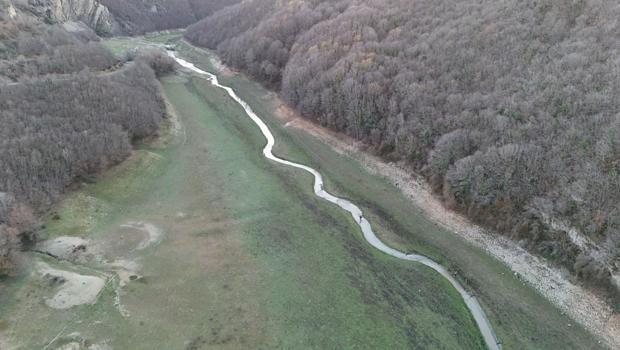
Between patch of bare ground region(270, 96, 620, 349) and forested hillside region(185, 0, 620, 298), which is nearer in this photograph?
patch of bare ground region(270, 96, 620, 349)

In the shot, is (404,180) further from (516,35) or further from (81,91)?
(81,91)

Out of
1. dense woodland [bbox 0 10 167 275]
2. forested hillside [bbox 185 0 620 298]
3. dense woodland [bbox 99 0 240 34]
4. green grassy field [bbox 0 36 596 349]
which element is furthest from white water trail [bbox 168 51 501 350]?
dense woodland [bbox 99 0 240 34]

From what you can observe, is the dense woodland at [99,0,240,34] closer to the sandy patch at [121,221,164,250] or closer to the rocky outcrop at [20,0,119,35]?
the rocky outcrop at [20,0,119,35]

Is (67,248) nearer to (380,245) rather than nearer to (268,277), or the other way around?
(268,277)

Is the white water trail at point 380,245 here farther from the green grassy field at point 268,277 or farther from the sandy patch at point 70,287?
the sandy patch at point 70,287

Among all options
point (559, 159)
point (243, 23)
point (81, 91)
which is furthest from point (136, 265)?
point (243, 23)

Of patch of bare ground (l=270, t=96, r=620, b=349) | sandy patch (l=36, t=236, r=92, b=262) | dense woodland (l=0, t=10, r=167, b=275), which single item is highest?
patch of bare ground (l=270, t=96, r=620, b=349)
